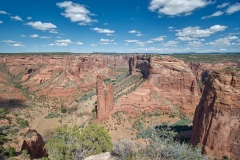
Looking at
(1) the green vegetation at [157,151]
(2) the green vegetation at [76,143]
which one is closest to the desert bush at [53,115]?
(2) the green vegetation at [76,143]

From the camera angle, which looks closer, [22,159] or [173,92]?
[22,159]

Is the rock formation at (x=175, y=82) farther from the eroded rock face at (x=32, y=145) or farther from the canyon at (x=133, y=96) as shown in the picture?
the eroded rock face at (x=32, y=145)

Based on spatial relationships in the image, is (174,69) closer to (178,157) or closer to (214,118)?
(214,118)

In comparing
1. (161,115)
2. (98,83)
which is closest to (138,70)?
(161,115)

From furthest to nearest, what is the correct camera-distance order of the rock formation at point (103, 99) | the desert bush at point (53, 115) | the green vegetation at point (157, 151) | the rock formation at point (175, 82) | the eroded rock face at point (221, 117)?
the desert bush at point (53, 115) → the rock formation at point (175, 82) → the rock formation at point (103, 99) → the eroded rock face at point (221, 117) → the green vegetation at point (157, 151)

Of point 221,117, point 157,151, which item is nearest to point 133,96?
point 221,117

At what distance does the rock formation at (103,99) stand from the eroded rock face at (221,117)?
23072 mm

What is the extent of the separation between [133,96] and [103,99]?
10.2 m

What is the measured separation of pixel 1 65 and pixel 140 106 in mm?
96588

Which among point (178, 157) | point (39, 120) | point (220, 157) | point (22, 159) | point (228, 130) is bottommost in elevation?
point (39, 120)

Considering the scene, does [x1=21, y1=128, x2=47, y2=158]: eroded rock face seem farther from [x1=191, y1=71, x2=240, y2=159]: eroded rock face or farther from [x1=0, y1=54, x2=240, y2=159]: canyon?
[x1=191, y1=71, x2=240, y2=159]: eroded rock face

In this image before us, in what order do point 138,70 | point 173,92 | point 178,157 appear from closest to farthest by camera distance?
point 178,157
point 173,92
point 138,70

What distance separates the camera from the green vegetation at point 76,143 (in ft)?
62.8

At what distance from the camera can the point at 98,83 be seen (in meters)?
45.7
